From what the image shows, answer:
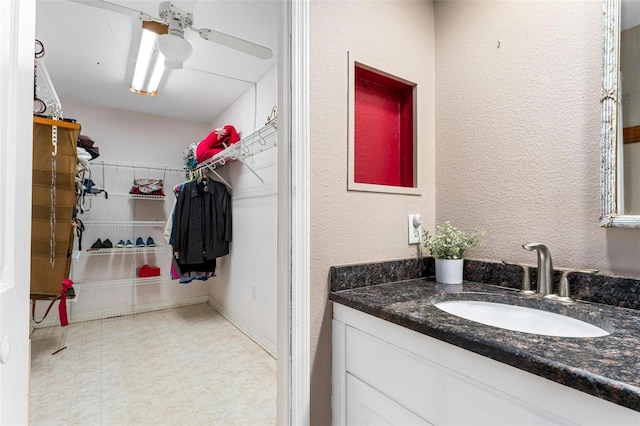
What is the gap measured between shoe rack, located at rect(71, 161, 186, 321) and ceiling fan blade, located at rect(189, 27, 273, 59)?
2196mm

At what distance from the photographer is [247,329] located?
8.89ft

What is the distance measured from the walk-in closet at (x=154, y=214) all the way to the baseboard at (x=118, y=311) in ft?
0.04

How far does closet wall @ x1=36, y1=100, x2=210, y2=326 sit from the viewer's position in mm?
3059

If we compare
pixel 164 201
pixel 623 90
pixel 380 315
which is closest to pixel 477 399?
pixel 380 315

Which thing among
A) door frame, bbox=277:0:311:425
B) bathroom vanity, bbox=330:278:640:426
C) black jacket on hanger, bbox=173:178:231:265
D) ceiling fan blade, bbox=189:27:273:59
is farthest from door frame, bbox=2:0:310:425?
black jacket on hanger, bbox=173:178:231:265

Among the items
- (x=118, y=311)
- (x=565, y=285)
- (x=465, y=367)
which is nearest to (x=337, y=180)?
(x=465, y=367)

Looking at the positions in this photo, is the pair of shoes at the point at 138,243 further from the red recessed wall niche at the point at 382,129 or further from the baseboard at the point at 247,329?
the red recessed wall niche at the point at 382,129

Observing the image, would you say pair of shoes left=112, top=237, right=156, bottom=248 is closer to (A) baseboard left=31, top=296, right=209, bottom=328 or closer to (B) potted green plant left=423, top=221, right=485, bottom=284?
(A) baseboard left=31, top=296, right=209, bottom=328

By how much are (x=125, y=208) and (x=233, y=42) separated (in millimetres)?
2461

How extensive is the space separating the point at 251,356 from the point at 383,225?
1.75 meters

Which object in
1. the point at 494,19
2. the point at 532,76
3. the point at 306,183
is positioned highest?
the point at 494,19

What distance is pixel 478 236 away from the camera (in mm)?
1155

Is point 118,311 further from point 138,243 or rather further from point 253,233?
point 253,233

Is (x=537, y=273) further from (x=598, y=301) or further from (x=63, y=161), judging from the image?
(x=63, y=161)
